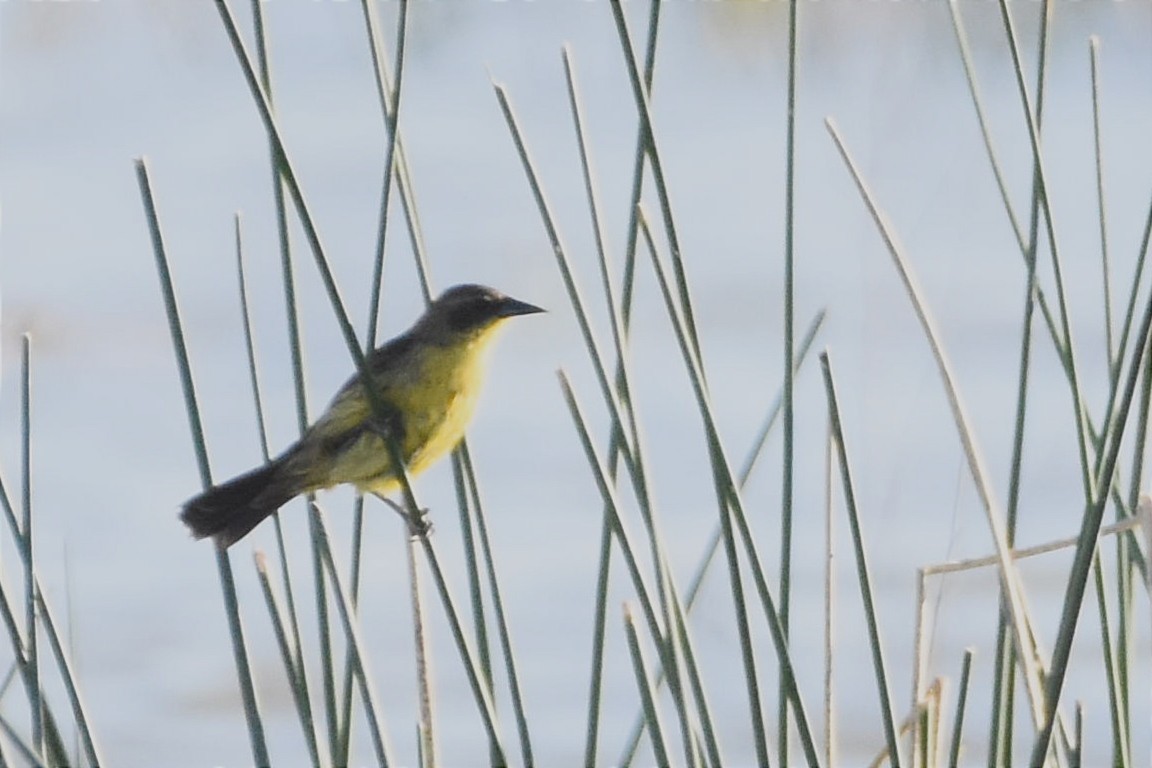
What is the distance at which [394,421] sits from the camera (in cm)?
316

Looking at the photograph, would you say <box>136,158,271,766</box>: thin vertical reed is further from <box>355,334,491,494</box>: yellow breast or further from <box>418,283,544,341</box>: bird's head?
<box>418,283,544,341</box>: bird's head

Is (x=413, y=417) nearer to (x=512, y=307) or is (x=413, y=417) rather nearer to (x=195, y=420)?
(x=512, y=307)

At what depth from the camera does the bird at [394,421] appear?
275 cm

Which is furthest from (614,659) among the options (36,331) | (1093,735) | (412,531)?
(412,531)

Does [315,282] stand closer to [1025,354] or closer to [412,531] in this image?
[412,531]

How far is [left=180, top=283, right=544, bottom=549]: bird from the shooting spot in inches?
108

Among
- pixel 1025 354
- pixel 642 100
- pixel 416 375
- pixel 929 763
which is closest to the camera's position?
pixel 642 100

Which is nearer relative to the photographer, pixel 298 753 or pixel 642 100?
pixel 642 100

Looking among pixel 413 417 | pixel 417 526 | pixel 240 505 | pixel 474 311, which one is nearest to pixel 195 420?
pixel 417 526

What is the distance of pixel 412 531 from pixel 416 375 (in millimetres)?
632

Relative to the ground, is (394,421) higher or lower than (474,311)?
lower

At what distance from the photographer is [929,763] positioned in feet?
7.15

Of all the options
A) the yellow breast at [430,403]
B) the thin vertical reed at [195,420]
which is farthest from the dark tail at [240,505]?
the thin vertical reed at [195,420]

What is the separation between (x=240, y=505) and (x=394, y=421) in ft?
1.47
